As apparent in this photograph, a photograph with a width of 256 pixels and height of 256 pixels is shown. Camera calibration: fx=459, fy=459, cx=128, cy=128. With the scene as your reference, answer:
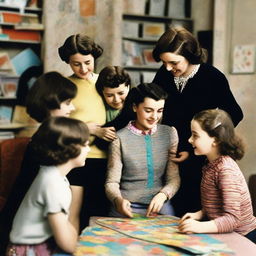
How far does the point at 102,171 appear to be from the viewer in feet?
6.47

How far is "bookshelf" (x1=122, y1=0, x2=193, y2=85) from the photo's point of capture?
16.5 feet

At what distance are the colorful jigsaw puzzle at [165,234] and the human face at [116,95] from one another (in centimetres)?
53

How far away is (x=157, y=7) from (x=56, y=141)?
161 inches

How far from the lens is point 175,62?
75.9 inches

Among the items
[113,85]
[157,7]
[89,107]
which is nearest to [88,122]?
[89,107]

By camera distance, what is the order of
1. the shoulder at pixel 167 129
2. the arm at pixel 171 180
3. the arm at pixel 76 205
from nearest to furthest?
1. the arm at pixel 171 180
2. the arm at pixel 76 205
3. the shoulder at pixel 167 129

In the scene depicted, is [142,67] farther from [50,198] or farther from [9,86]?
[50,198]

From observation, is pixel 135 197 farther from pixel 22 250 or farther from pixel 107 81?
pixel 22 250

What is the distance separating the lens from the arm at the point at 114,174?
1.75m

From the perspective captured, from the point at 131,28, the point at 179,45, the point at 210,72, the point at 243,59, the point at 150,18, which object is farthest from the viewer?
the point at 150,18

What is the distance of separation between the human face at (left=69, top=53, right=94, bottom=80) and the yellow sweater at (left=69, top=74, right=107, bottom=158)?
0.05 metres

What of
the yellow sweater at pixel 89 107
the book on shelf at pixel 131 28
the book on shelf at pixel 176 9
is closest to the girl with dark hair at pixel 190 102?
the yellow sweater at pixel 89 107

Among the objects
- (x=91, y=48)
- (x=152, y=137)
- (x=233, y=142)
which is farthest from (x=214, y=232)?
(x=91, y=48)

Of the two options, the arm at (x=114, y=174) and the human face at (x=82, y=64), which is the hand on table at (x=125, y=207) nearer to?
the arm at (x=114, y=174)
